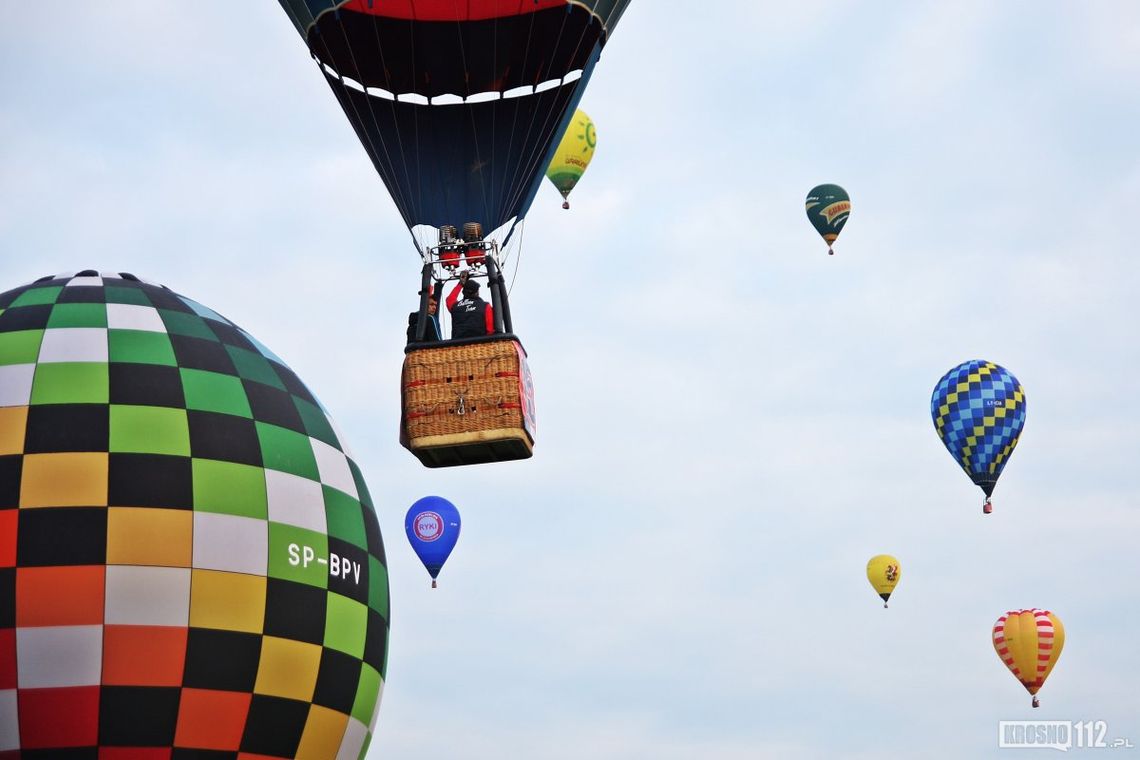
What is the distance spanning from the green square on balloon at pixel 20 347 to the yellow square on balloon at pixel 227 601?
171cm

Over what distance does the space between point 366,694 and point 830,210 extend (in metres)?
21.9

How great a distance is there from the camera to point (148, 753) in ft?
36.9

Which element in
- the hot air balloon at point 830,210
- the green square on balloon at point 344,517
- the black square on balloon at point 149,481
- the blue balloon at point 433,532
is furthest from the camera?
the hot air balloon at point 830,210

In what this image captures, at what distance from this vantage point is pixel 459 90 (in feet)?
47.1

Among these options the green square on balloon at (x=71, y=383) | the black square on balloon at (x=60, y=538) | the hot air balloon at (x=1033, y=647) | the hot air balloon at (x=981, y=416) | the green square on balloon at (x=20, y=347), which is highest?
the hot air balloon at (x=981, y=416)

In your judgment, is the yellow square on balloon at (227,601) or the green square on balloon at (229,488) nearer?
the yellow square on balloon at (227,601)

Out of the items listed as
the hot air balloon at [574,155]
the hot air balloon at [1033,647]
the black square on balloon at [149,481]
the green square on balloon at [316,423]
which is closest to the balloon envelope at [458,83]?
the green square on balloon at [316,423]

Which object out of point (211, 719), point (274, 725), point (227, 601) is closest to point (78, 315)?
point (227, 601)

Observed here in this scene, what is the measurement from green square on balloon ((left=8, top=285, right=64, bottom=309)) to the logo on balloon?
45.2 feet

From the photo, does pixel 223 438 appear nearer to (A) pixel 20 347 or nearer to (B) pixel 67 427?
(B) pixel 67 427

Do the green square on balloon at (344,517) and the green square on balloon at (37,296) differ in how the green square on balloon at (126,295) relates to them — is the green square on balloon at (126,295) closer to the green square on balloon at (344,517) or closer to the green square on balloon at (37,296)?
the green square on balloon at (37,296)

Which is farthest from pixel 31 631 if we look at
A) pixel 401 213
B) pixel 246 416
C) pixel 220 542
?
pixel 401 213

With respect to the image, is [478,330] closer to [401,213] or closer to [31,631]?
[401,213]

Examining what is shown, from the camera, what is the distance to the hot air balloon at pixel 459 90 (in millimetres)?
13852
